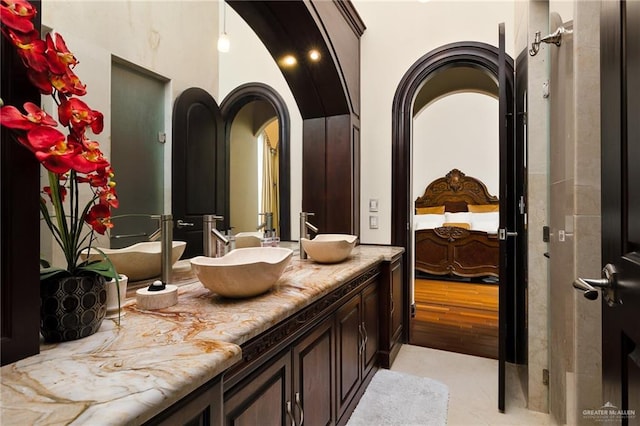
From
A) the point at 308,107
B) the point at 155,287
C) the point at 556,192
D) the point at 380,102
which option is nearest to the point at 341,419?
the point at 155,287

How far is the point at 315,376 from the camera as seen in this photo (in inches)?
54.7

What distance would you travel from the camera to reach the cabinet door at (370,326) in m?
2.07

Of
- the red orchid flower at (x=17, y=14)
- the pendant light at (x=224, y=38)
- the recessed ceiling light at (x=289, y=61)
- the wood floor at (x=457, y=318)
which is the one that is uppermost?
the recessed ceiling light at (x=289, y=61)

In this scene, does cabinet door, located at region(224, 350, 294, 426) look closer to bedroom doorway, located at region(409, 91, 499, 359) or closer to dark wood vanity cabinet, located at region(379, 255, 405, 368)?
dark wood vanity cabinet, located at region(379, 255, 405, 368)

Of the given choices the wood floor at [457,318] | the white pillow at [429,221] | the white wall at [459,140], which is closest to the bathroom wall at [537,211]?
the wood floor at [457,318]

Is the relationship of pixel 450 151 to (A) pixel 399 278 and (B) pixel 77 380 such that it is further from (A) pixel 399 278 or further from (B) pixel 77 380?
(B) pixel 77 380

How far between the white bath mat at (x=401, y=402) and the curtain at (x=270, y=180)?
1.22 meters

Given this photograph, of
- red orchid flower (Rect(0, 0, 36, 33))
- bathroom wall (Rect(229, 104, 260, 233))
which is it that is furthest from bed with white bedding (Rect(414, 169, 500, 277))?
red orchid flower (Rect(0, 0, 36, 33))

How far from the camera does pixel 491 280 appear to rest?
4.88m

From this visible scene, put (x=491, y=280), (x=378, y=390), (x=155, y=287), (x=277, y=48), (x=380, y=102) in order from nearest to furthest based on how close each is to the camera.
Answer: (x=155, y=287) → (x=378, y=390) → (x=277, y=48) → (x=380, y=102) → (x=491, y=280)

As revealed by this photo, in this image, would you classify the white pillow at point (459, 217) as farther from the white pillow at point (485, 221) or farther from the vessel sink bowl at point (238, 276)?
the vessel sink bowl at point (238, 276)

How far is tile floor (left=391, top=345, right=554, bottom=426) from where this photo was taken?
189 centimetres

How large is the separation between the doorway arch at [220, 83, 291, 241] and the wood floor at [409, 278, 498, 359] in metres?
1.69

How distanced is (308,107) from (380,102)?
0.71 meters
